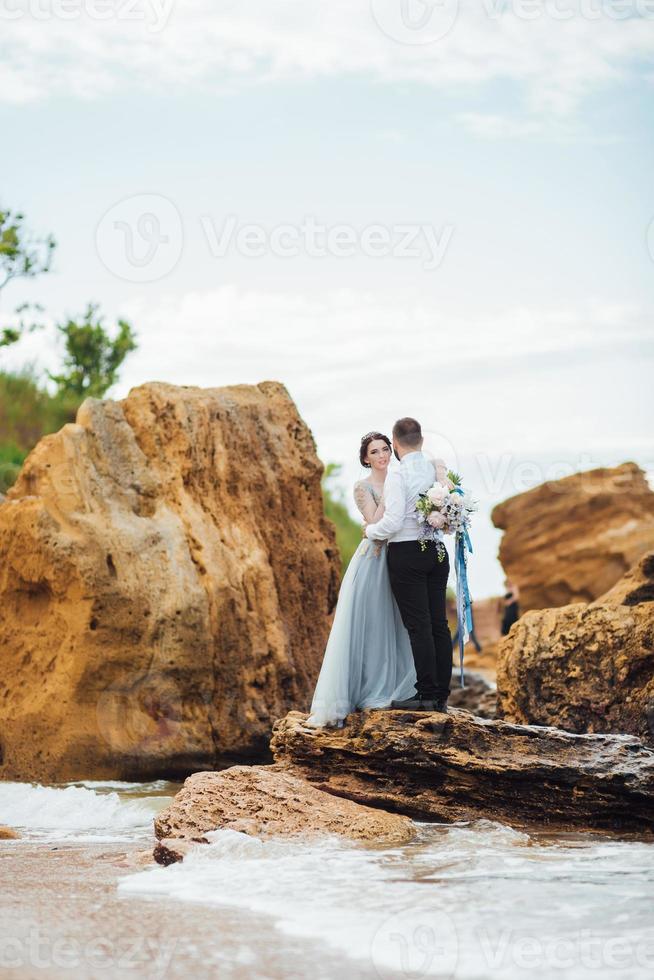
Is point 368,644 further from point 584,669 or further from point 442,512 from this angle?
point 584,669

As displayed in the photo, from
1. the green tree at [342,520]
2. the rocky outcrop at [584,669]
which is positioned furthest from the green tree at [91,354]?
the rocky outcrop at [584,669]

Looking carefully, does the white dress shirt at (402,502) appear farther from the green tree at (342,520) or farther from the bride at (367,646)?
the green tree at (342,520)

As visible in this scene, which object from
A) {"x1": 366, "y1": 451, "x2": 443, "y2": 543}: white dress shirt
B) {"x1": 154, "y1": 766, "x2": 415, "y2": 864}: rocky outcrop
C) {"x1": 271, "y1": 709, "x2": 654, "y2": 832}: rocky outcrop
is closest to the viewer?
{"x1": 154, "y1": 766, "x2": 415, "y2": 864}: rocky outcrop

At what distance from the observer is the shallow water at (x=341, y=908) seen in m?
4.57

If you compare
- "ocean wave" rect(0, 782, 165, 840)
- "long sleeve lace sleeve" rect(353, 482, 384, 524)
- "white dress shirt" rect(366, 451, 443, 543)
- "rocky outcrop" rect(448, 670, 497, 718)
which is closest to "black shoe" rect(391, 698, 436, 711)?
"white dress shirt" rect(366, 451, 443, 543)

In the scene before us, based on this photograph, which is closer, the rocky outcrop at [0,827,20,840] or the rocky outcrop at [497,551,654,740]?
the rocky outcrop at [0,827,20,840]

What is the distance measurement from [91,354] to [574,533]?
43.1ft

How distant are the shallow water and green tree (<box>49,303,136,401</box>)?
60.1 feet

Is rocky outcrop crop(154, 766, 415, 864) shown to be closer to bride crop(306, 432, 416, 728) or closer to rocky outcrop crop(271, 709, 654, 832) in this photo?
rocky outcrop crop(271, 709, 654, 832)

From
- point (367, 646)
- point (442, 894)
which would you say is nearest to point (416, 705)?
point (367, 646)

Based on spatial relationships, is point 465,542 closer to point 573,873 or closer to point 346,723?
point 346,723

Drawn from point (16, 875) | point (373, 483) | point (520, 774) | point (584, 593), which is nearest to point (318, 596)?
point (373, 483)

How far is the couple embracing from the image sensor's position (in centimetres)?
851

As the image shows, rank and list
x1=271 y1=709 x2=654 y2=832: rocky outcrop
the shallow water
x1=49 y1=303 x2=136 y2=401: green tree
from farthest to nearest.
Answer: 1. x1=49 y1=303 x2=136 y2=401: green tree
2. x1=271 y1=709 x2=654 y2=832: rocky outcrop
3. the shallow water
